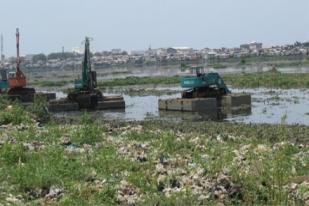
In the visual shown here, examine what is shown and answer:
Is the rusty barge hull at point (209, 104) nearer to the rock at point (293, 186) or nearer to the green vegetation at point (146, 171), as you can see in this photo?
the green vegetation at point (146, 171)

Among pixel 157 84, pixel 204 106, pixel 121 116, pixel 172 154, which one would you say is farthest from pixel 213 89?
pixel 157 84

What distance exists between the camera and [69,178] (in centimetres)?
1021

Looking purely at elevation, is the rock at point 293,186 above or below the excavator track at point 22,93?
above

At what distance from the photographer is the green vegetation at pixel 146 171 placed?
8.42 meters

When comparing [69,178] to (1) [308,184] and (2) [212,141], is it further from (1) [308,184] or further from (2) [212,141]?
(2) [212,141]

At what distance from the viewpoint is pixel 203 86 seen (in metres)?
35.2

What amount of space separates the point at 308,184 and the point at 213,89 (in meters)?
27.1

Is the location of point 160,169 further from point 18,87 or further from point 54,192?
point 18,87

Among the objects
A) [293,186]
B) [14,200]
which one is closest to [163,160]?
[293,186]

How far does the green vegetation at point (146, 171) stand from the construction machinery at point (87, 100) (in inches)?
814

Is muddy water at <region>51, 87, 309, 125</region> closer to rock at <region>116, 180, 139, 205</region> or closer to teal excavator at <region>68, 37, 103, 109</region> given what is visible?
teal excavator at <region>68, 37, 103, 109</region>

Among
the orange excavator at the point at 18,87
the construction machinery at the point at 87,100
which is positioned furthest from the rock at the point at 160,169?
the orange excavator at the point at 18,87

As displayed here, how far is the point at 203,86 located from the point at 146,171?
25.0 m

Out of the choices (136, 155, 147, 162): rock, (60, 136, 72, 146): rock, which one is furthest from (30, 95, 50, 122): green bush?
(136, 155, 147, 162): rock
